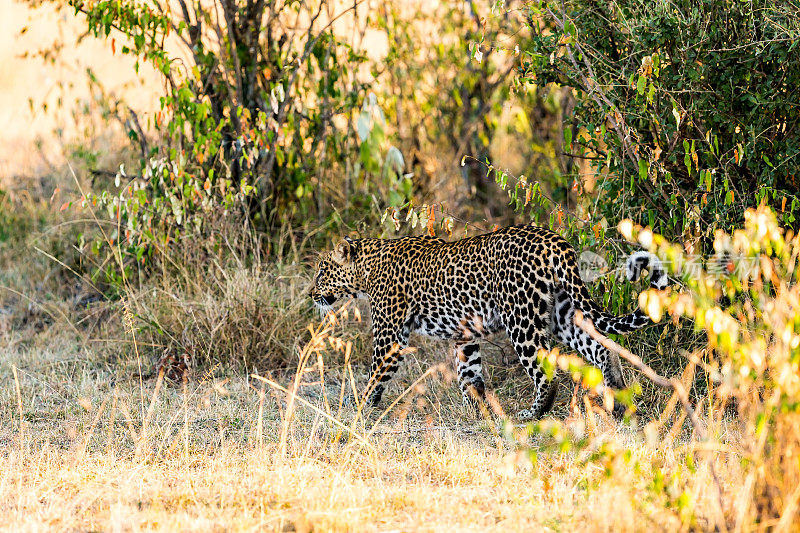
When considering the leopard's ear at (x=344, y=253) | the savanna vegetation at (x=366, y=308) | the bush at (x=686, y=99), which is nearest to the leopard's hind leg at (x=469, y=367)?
the savanna vegetation at (x=366, y=308)

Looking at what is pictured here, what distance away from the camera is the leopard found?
565 centimetres

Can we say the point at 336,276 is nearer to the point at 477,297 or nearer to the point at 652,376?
the point at 477,297

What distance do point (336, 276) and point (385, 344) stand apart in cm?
69

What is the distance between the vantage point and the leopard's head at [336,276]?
666 cm

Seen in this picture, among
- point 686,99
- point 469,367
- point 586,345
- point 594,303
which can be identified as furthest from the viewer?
point 469,367

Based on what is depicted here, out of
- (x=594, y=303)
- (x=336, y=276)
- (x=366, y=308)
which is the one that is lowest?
(x=366, y=308)

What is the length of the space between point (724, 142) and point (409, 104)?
448 cm

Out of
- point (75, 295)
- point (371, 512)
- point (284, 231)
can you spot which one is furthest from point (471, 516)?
point (75, 295)

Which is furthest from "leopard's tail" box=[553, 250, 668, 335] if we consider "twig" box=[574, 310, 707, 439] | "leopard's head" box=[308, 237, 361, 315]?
"leopard's head" box=[308, 237, 361, 315]

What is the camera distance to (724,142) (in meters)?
6.00

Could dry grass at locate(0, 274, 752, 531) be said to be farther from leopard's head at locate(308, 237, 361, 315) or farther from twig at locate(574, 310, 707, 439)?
leopard's head at locate(308, 237, 361, 315)

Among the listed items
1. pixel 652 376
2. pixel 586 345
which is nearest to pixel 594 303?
pixel 586 345

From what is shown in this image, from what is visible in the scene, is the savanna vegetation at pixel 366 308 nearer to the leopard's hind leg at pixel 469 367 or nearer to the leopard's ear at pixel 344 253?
the leopard's hind leg at pixel 469 367

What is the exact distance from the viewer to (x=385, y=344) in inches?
246
